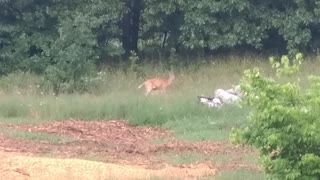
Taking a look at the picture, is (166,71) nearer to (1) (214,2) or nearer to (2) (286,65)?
(1) (214,2)

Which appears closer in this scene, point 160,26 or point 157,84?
point 157,84

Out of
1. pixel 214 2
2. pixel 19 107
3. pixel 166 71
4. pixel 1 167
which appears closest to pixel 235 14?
pixel 214 2

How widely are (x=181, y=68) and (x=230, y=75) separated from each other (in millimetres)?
2520

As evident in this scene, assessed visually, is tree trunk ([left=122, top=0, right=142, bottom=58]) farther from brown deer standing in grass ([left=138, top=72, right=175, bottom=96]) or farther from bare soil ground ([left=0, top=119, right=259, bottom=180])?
bare soil ground ([left=0, top=119, right=259, bottom=180])

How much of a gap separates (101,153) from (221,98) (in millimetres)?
6272

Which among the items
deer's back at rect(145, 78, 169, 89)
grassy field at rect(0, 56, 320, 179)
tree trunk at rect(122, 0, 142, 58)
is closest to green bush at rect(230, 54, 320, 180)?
grassy field at rect(0, 56, 320, 179)

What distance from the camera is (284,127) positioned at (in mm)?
8328

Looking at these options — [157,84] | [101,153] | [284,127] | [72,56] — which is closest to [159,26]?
[72,56]

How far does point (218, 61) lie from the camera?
25.3 meters

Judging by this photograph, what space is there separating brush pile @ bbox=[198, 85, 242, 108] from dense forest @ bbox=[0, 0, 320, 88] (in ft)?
19.6

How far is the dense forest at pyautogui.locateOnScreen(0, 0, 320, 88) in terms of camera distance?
2520 centimetres

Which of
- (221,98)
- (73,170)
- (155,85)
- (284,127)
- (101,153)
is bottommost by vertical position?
(155,85)

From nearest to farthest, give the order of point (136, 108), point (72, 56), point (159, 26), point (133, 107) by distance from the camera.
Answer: point (136, 108) → point (133, 107) → point (72, 56) → point (159, 26)

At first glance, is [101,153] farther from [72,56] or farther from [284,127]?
[72,56]
